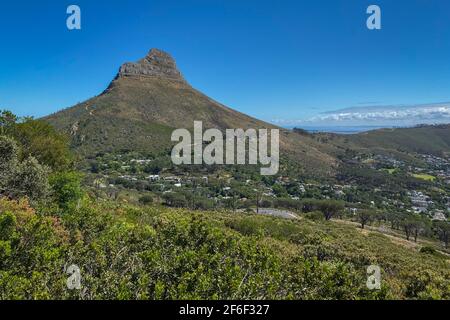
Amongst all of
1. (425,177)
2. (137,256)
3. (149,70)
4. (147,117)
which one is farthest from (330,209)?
(149,70)

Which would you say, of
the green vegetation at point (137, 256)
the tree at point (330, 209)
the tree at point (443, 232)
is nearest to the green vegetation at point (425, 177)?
the tree at point (443, 232)

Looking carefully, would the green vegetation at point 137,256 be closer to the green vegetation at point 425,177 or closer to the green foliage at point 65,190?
the green foliage at point 65,190

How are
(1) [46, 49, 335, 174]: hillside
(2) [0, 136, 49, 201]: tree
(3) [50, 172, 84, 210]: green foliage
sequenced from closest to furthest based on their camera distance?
(2) [0, 136, 49, 201]: tree → (3) [50, 172, 84, 210]: green foliage → (1) [46, 49, 335, 174]: hillside

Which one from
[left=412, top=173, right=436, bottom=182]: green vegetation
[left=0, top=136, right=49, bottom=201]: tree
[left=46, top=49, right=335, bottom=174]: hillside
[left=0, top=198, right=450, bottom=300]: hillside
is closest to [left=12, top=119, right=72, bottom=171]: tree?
[left=0, top=136, right=49, bottom=201]: tree

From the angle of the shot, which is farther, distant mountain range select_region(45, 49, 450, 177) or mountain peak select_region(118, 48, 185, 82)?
mountain peak select_region(118, 48, 185, 82)

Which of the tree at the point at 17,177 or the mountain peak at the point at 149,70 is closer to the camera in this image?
the tree at the point at 17,177

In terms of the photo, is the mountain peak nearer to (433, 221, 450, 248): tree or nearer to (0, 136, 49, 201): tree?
(433, 221, 450, 248): tree

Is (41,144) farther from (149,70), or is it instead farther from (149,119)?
(149,70)

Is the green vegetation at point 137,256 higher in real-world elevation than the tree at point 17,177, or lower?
lower

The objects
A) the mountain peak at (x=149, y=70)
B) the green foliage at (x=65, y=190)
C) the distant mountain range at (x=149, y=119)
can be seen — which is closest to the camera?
the green foliage at (x=65, y=190)
